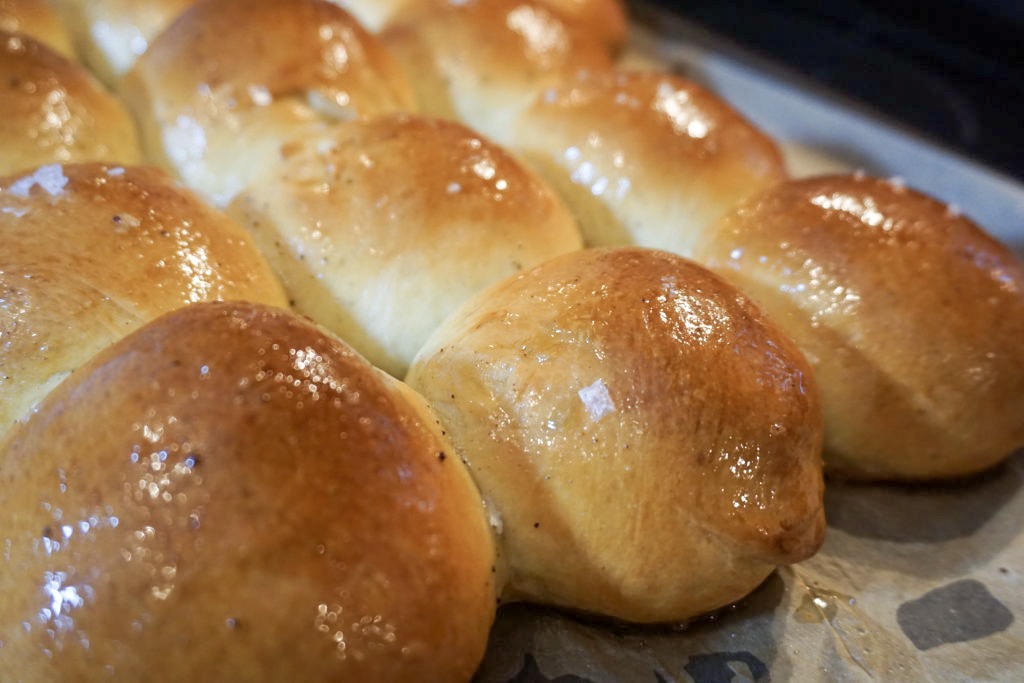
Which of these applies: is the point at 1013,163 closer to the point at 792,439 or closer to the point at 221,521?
the point at 792,439

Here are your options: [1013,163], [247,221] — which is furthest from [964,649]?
[1013,163]

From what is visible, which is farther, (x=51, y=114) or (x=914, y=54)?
(x=914, y=54)

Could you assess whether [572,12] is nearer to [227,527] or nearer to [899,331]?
[899,331]

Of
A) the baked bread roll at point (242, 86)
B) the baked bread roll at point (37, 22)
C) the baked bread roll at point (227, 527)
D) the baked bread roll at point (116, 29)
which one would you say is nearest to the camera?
the baked bread roll at point (227, 527)

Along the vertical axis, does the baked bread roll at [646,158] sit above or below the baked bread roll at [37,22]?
below

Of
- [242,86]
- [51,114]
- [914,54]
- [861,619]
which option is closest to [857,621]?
[861,619]

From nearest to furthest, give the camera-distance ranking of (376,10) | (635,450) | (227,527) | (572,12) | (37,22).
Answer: (227,527) → (635,450) → (37,22) → (376,10) → (572,12)

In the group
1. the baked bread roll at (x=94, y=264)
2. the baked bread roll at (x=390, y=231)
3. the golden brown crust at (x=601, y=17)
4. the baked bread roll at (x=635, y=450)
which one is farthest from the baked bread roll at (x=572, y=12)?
the baked bread roll at (x=635, y=450)

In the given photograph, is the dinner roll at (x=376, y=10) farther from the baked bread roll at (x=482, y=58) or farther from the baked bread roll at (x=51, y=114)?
the baked bread roll at (x=51, y=114)
